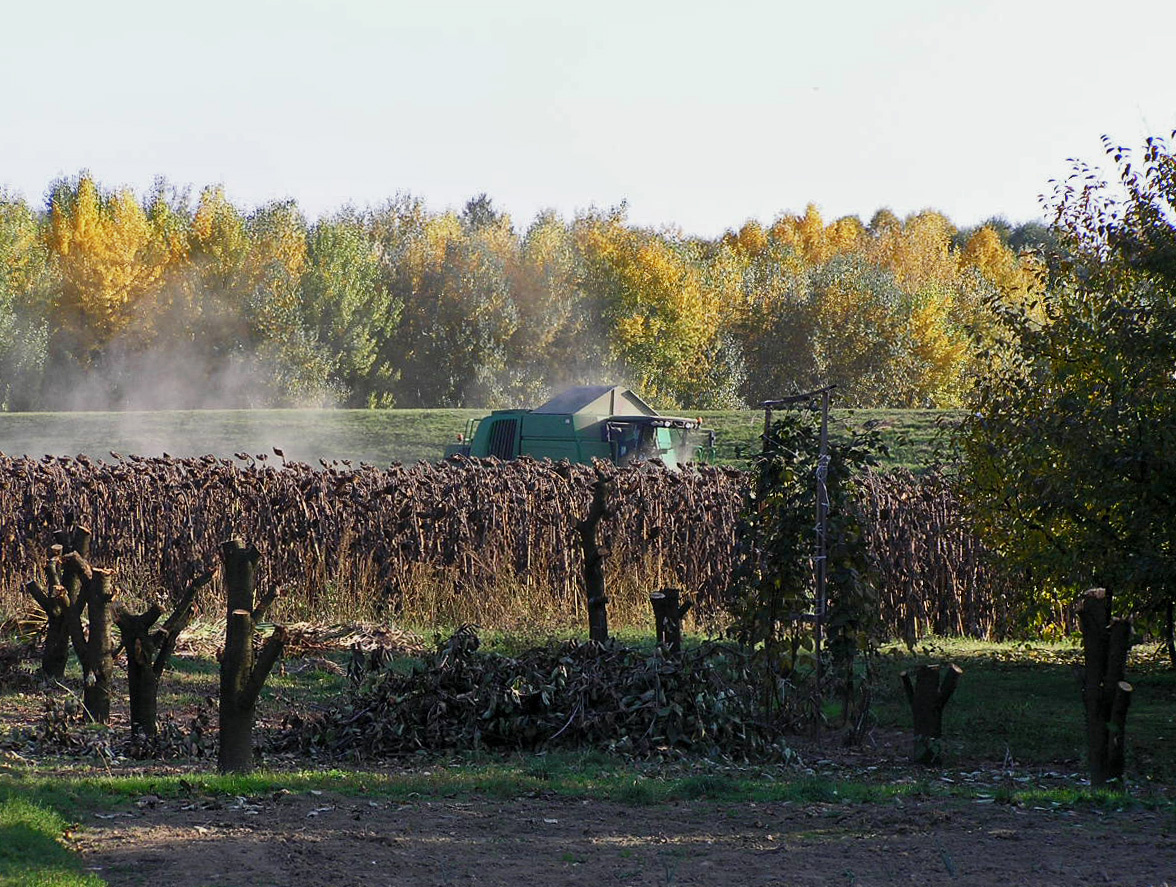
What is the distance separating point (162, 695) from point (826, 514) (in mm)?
5318

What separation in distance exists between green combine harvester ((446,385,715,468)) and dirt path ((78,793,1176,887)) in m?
15.8

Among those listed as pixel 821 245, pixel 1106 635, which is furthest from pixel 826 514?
pixel 821 245

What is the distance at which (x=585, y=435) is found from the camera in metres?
23.3

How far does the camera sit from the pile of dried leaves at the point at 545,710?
845 cm

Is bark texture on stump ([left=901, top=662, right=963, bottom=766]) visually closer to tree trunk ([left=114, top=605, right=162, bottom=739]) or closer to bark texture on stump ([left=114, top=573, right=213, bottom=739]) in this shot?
bark texture on stump ([left=114, top=573, right=213, bottom=739])

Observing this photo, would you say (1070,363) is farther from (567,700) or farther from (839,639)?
(567,700)

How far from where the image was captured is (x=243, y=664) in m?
7.09

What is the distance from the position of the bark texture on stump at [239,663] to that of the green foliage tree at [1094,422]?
566cm

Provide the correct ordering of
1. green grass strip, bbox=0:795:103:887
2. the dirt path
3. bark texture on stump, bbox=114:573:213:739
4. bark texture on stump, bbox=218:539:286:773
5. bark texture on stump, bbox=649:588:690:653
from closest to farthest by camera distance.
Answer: green grass strip, bbox=0:795:103:887 → the dirt path → bark texture on stump, bbox=218:539:286:773 → bark texture on stump, bbox=114:573:213:739 → bark texture on stump, bbox=649:588:690:653

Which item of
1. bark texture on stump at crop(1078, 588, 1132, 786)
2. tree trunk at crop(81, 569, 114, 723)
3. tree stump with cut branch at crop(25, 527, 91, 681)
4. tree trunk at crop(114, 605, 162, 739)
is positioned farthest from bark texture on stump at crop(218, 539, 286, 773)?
bark texture on stump at crop(1078, 588, 1132, 786)

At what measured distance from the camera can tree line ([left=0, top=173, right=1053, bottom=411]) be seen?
56.3m

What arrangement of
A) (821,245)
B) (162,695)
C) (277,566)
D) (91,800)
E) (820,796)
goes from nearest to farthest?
(91,800)
(820,796)
(162,695)
(277,566)
(821,245)

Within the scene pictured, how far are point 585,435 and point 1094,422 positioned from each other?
1434 centimetres

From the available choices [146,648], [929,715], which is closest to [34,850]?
[146,648]
